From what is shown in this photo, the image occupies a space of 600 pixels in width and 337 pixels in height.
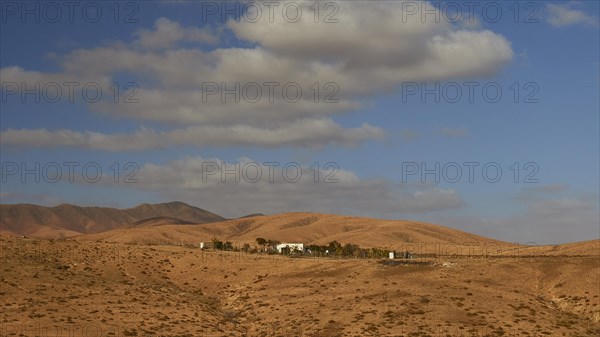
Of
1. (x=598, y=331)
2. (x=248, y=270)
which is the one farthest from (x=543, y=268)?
(x=248, y=270)

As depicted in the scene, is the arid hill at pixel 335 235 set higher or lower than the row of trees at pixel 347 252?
higher

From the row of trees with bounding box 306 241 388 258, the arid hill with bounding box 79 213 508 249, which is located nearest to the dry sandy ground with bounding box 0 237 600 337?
the row of trees with bounding box 306 241 388 258

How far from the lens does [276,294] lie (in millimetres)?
71250

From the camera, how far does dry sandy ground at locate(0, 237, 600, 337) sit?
57656mm

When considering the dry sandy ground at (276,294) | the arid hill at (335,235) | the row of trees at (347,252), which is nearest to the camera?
the dry sandy ground at (276,294)

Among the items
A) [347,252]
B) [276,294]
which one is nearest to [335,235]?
[347,252]

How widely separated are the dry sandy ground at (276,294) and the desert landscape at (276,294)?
0.39 ft

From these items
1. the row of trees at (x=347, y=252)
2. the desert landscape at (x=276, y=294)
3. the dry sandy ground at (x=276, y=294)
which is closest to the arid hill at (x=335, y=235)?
the row of trees at (x=347, y=252)

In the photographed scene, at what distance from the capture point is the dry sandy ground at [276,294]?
57656mm

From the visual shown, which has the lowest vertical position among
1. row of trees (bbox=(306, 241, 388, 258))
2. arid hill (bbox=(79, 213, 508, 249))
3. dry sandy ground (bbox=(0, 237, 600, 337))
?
dry sandy ground (bbox=(0, 237, 600, 337))

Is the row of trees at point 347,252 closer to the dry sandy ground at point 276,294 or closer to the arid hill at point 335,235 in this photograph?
the dry sandy ground at point 276,294

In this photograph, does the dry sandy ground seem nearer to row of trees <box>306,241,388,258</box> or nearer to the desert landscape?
the desert landscape

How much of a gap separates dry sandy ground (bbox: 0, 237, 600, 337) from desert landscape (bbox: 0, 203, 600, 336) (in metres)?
0.12

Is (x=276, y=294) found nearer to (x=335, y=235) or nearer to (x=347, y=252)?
(x=347, y=252)
